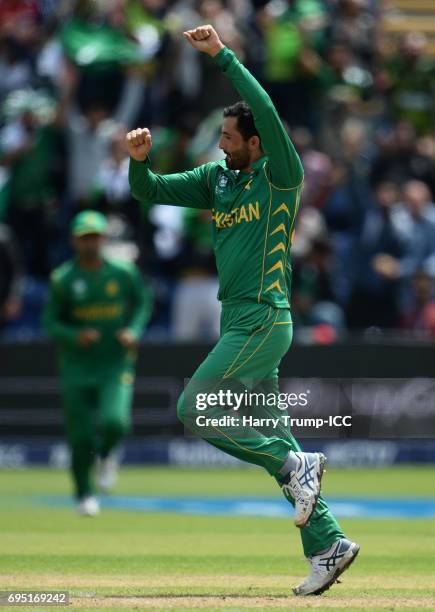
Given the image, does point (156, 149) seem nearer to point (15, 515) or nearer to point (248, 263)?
point (15, 515)

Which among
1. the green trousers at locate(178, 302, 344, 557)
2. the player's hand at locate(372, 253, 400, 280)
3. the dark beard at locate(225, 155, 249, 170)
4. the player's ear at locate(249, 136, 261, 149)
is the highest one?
the player's ear at locate(249, 136, 261, 149)

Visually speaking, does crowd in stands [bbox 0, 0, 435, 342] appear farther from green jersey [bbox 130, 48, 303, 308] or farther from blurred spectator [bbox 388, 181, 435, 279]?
green jersey [bbox 130, 48, 303, 308]

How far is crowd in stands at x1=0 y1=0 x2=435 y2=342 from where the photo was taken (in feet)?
58.6

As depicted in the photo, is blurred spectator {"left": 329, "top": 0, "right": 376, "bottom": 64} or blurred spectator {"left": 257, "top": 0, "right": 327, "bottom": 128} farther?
blurred spectator {"left": 329, "top": 0, "right": 376, "bottom": 64}

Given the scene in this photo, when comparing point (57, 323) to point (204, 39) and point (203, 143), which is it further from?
point (204, 39)

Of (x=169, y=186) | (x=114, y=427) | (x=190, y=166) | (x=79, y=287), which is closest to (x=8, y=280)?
(x=190, y=166)

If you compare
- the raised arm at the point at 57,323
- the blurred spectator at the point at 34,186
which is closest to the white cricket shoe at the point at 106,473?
the raised arm at the point at 57,323

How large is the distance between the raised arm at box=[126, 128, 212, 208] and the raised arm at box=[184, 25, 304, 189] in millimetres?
615

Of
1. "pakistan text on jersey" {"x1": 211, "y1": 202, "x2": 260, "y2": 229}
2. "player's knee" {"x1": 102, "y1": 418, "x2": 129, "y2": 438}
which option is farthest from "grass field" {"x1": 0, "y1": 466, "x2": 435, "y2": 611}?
"pakistan text on jersey" {"x1": 211, "y1": 202, "x2": 260, "y2": 229}

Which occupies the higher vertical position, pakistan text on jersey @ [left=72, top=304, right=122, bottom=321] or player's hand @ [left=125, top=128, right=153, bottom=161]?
player's hand @ [left=125, top=128, right=153, bottom=161]

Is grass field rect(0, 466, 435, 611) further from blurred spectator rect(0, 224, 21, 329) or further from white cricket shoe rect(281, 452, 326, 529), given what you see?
blurred spectator rect(0, 224, 21, 329)

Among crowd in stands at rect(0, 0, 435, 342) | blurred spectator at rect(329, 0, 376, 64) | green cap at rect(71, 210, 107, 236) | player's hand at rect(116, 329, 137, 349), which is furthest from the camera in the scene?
blurred spectator at rect(329, 0, 376, 64)

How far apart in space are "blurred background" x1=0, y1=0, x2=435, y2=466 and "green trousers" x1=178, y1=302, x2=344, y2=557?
945cm

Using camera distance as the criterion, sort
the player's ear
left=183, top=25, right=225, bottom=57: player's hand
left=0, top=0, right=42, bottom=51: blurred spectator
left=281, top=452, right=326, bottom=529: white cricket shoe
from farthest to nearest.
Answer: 1. left=0, top=0, right=42, bottom=51: blurred spectator
2. the player's ear
3. left=281, top=452, right=326, bottom=529: white cricket shoe
4. left=183, top=25, right=225, bottom=57: player's hand
